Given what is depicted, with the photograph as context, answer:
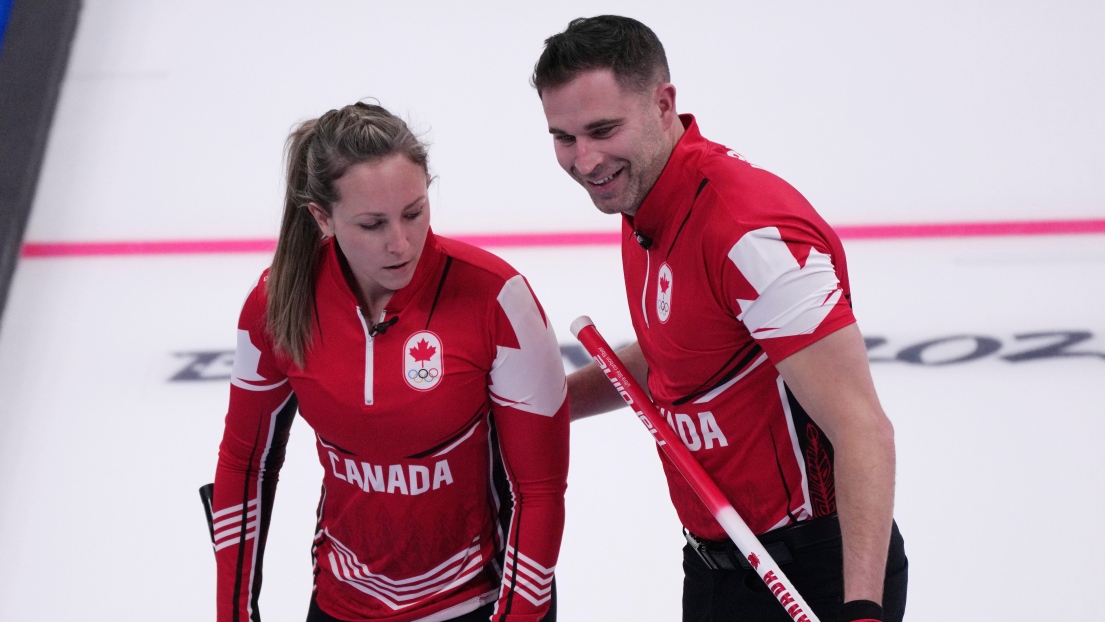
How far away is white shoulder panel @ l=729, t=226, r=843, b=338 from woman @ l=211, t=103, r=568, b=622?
332 millimetres

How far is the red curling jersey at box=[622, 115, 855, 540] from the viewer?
128 cm

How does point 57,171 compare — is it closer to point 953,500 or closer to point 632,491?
point 632,491

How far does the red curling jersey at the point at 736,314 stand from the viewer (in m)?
1.28

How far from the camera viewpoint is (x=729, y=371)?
1.42 metres

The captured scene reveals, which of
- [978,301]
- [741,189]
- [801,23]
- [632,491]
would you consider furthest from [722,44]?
[741,189]

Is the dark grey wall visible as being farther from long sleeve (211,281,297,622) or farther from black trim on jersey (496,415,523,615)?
black trim on jersey (496,415,523,615)

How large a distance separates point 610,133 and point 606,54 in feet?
0.33

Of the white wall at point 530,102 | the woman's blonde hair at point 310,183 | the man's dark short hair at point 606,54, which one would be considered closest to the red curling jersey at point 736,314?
the man's dark short hair at point 606,54

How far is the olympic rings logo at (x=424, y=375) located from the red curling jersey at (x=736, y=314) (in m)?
0.31

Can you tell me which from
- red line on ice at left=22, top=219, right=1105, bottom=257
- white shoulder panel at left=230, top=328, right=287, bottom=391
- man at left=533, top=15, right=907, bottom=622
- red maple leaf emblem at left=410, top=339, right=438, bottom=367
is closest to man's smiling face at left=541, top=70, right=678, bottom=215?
man at left=533, top=15, right=907, bottom=622

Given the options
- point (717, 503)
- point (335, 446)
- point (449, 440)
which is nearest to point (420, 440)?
point (449, 440)

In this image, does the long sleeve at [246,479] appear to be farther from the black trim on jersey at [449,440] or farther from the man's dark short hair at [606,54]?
the man's dark short hair at [606,54]

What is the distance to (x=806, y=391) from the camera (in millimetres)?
1299

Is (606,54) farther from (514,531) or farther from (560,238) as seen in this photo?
(560,238)
